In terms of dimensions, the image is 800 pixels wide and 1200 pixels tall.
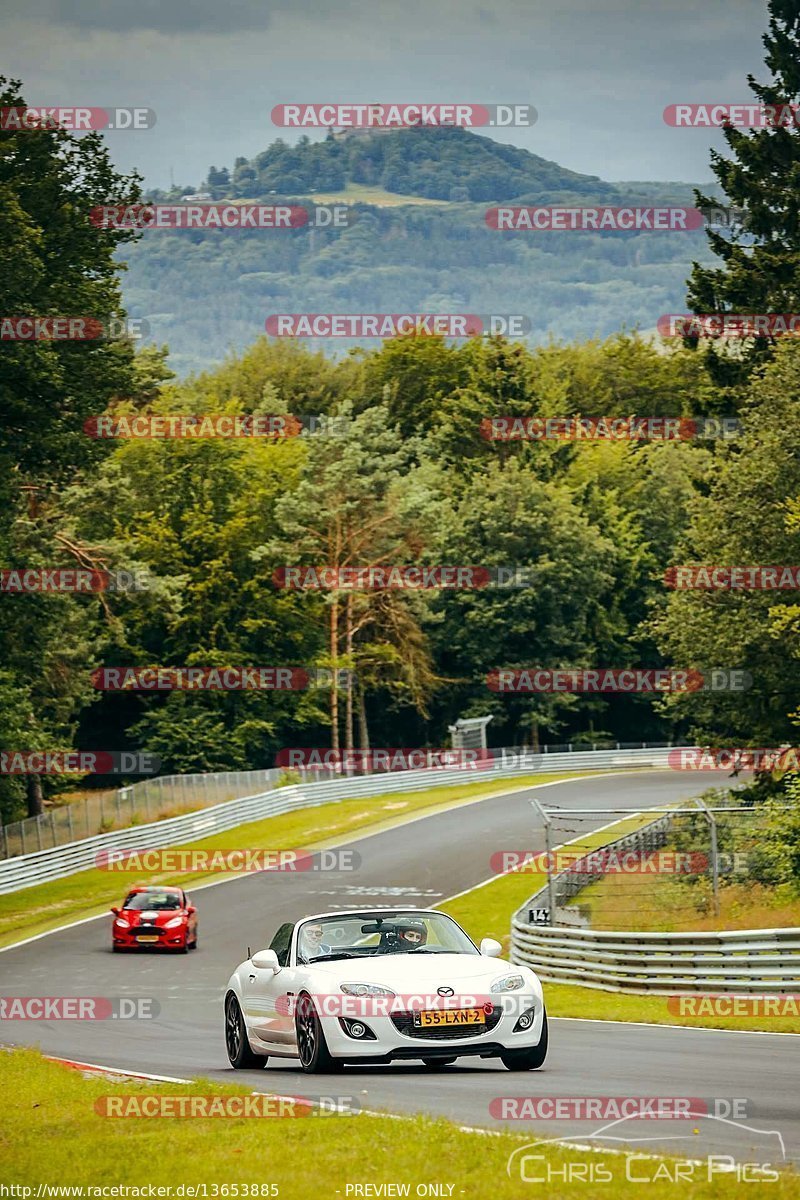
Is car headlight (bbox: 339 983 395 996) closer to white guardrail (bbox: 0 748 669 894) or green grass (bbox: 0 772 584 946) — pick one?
green grass (bbox: 0 772 584 946)

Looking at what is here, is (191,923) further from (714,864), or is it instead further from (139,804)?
(139,804)

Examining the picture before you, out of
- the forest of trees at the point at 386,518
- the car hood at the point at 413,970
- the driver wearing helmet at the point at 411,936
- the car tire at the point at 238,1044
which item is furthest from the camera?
the forest of trees at the point at 386,518

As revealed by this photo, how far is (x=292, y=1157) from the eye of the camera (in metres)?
9.41

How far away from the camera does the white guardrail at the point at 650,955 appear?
2091 cm

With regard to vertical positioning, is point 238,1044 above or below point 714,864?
above

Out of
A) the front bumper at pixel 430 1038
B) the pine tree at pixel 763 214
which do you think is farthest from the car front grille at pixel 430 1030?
the pine tree at pixel 763 214

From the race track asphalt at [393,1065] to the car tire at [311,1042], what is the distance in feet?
0.42

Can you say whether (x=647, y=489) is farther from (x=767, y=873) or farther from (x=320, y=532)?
(x=767, y=873)

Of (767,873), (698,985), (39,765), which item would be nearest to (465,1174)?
(698,985)

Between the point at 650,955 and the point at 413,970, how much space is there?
11569mm

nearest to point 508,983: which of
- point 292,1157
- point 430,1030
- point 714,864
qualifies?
point 430,1030

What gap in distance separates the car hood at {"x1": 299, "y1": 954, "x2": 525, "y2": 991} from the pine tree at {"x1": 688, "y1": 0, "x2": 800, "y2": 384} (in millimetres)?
37112

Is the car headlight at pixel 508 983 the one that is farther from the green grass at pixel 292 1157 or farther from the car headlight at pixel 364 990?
the green grass at pixel 292 1157

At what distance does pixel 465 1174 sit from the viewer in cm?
860
